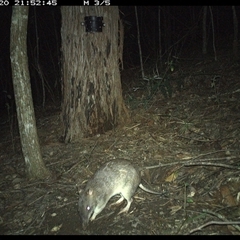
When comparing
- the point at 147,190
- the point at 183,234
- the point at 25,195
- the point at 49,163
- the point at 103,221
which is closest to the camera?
the point at 183,234

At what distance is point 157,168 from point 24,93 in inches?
98.2

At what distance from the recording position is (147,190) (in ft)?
14.0

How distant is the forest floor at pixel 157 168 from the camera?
12.2ft

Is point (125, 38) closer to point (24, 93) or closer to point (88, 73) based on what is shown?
point (88, 73)

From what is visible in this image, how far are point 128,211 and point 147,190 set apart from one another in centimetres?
46

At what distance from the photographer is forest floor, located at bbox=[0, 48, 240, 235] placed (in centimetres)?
371

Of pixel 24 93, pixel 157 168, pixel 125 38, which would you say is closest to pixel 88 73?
pixel 24 93

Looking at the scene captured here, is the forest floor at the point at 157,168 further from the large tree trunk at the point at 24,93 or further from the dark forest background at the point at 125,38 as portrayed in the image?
the dark forest background at the point at 125,38

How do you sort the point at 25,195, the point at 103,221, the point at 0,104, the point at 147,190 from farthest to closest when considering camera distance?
1. the point at 0,104
2. the point at 25,195
3. the point at 147,190
4. the point at 103,221

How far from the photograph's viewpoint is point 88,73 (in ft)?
18.9

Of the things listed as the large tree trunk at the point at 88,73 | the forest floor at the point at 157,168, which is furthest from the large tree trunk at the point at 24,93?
the large tree trunk at the point at 88,73

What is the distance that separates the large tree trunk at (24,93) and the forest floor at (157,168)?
33 cm

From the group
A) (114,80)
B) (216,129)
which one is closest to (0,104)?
(114,80)

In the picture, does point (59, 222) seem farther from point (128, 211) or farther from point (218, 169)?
point (218, 169)
